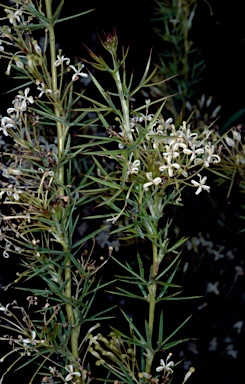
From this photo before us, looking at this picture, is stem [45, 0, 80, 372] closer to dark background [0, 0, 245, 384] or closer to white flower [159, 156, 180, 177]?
white flower [159, 156, 180, 177]

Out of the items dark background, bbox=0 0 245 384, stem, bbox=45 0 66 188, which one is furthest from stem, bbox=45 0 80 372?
dark background, bbox=0 0 245 384

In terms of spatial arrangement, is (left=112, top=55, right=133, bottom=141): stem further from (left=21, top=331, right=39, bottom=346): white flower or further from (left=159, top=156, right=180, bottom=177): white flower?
(left=21, top=331, right=39, bottom=346): white flower

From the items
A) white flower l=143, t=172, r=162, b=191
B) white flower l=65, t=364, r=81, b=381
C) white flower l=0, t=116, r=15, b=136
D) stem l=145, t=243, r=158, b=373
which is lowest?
white flower l=65, t=364, r=81, b=381

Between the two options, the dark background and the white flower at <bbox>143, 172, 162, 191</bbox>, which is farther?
the dark background

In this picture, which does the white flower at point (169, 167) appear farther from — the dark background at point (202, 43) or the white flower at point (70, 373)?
the dark background at point (202, 43)

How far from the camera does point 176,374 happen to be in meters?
1.01

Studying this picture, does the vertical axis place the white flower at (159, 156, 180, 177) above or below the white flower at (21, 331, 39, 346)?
above

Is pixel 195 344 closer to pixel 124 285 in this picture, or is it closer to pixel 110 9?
pixel 124 285

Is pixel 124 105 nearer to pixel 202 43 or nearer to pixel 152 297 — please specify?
pixel 152 297

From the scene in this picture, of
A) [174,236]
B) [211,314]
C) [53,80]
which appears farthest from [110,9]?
[53,80]

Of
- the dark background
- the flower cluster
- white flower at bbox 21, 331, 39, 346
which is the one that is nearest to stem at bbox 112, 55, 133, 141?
the flower cluster

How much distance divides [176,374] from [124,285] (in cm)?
17

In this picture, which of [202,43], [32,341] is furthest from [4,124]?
[202,43]

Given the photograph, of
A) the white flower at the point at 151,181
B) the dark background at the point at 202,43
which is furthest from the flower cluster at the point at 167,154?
the dark background at the point at 202,43
